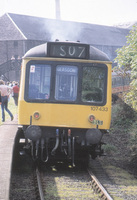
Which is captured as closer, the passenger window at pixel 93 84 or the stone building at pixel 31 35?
the passenger window at pixel 93 84

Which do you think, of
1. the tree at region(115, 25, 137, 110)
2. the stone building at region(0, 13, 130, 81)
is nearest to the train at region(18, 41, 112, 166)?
the tree at region(115, 25, 137, 110)

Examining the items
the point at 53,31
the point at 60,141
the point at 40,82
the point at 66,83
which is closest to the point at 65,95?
the point at 66,83

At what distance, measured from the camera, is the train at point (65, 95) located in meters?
8.41

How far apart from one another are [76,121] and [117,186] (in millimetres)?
1741

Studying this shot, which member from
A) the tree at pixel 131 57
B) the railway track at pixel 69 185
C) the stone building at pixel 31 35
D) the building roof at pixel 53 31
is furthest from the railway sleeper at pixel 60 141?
the building roof at pixel 53 31

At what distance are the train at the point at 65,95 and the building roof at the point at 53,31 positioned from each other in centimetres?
3592

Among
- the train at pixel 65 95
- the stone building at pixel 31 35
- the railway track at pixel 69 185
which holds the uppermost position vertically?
the stone building at pixel 31 35

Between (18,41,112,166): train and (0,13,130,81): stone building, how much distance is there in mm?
32815

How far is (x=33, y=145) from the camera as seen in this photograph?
872cm

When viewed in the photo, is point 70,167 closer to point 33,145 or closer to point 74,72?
point 33,145

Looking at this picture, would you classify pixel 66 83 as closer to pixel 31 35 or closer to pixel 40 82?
pixel 40 82

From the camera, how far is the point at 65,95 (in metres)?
8.45

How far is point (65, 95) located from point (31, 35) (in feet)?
135

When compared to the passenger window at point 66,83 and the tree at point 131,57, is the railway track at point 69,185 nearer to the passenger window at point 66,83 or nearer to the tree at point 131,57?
the passenger window at point 66,83
